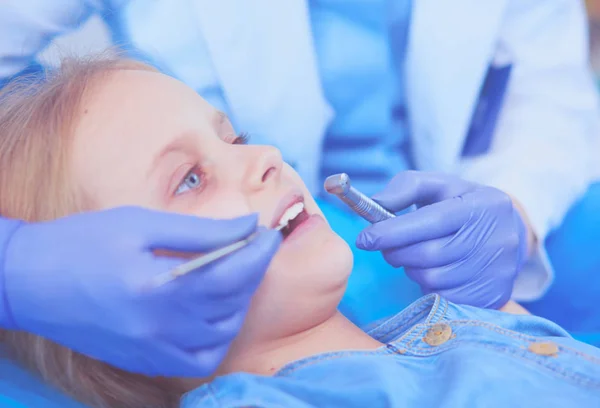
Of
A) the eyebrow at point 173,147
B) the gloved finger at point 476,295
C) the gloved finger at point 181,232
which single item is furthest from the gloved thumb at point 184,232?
the gloved finger at point 476,295

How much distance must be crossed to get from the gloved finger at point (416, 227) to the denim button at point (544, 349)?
19 centimetres

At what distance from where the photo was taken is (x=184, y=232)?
56 cm

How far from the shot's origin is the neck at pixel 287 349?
72 cm

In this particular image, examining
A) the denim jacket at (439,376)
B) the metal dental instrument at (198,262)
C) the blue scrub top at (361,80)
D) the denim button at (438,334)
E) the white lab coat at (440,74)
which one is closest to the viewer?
the metal dental instrument at (198,262)

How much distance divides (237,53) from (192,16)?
0.30 feet

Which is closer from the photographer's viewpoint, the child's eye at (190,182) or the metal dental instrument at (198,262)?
the metal dental instrument at (198,262)

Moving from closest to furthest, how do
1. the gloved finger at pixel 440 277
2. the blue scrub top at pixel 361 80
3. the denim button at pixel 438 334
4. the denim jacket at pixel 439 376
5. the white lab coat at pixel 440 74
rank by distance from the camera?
the denim jacket at pixel 439 376, the denim button at pixel 438 334, the gloved finger at pixel 440 277, the white lab coat at pixel 440 74, the blue scrub top at pixel 361 80

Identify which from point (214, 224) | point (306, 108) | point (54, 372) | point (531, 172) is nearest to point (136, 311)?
point (214, 224)

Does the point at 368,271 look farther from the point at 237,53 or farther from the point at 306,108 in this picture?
the point at 237,53

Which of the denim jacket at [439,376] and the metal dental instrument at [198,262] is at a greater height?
the metal dental instrument at [198,262]

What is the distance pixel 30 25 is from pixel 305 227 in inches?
19.7

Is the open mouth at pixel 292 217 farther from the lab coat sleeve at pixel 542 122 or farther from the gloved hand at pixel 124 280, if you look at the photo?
the lab coat sleeve at pixel 542 122

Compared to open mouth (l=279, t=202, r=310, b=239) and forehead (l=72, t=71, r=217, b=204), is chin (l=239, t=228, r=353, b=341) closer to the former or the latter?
open mouth (l=279, t=202, r=310, b=239)

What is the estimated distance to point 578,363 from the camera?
2.25ft
